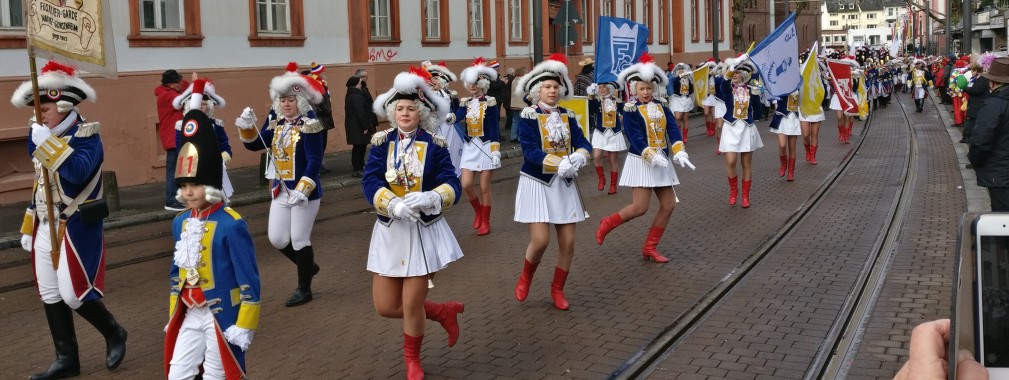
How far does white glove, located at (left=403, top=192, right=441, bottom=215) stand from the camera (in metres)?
5.57

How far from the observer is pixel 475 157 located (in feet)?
38.8

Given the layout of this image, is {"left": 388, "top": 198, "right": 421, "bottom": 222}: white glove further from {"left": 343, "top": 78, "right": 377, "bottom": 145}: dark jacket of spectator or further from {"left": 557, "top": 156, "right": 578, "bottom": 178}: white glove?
{"left": 343, "top": 78, "right": 377, "bottom": 145}: dark jacket of spectator

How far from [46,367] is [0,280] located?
3368 millimetres

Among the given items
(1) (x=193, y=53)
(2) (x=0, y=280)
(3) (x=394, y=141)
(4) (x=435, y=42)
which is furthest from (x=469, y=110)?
(4) (x=435, y=42)

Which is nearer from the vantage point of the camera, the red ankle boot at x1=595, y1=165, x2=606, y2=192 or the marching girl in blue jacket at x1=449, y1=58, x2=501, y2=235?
the marching girl in blue jacket at x1=449, y1=58, x2=501, y2=235

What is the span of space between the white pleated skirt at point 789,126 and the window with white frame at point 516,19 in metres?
17.1

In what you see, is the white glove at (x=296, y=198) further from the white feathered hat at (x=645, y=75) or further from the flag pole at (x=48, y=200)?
the white feathered hat at (x=645, y=75)

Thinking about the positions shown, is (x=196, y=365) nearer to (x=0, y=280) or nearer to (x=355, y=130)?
(x=0, y=280)

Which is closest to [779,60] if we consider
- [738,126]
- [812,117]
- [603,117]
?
[738,126]

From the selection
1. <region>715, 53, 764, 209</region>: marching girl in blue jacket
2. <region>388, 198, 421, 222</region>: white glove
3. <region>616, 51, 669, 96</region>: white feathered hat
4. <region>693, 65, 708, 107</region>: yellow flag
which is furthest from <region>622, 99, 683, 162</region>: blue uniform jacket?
<region>693, 65, 708, 107</region>: yellow flag

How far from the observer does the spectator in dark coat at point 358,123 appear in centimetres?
1845

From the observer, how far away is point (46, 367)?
6453 millimetres

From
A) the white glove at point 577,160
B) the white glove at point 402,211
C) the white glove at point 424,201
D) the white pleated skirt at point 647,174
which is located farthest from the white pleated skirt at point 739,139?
the white glove at point 402,211

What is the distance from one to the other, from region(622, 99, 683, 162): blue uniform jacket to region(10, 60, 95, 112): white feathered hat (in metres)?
4.91
